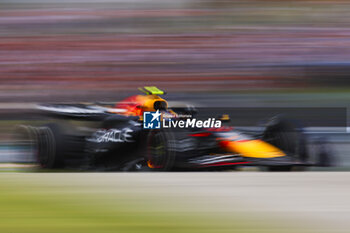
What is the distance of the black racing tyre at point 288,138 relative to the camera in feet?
16.5

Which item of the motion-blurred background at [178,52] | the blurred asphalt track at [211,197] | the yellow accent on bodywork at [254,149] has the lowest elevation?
the blurred asphalt track at [211,197]

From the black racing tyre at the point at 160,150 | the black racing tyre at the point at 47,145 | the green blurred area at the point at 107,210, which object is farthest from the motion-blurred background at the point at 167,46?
the green blurred area at the point at 107,210

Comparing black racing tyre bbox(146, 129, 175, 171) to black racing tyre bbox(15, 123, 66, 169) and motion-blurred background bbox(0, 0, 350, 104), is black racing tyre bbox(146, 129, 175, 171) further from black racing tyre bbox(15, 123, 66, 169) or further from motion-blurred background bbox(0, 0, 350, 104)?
motion-blurred background bbox(0, 0, 350, 104)

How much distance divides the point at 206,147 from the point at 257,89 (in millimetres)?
3767

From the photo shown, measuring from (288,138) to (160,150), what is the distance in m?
1.17

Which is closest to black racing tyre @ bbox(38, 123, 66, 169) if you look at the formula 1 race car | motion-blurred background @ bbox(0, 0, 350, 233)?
the formula 1 race car

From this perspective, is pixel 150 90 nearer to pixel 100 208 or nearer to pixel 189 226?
pixel 100 208

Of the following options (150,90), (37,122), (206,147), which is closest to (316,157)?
(206,147)

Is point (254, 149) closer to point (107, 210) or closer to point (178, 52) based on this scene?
point (107, 210)

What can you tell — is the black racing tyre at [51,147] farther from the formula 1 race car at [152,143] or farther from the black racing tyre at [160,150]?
the black racing tyre at [160,150]

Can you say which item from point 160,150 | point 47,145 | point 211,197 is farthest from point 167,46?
point 211,197

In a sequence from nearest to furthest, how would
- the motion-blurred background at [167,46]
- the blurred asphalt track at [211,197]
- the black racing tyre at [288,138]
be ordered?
the blurred asphalt track at [211,197]
the black racing tyre at [288,138]
the motion-blurred background at [167,46]

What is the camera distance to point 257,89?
8398 millimetres

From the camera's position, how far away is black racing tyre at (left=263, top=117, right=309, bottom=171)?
5.02m
